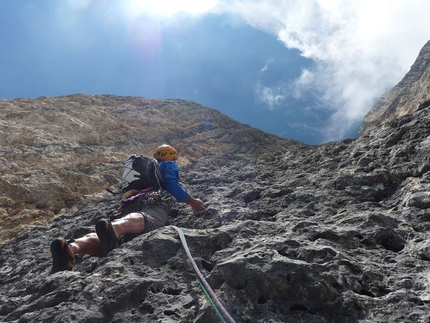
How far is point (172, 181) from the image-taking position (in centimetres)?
562

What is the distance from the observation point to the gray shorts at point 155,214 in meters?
4.85

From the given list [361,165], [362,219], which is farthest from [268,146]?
[362,219]

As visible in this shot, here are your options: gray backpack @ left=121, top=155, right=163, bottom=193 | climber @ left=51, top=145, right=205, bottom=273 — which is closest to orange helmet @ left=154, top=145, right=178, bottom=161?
climber @ left=51, top=145, right=205, bottom=273

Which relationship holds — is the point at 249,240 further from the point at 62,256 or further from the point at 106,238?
the point at 62,256

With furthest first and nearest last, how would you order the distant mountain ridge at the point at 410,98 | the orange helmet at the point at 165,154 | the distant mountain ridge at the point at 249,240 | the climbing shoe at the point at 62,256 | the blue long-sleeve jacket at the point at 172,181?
the distant mountain ridge at the point at 410,98 < the orange helmet at the point at 165,154 < the blue long-sleeve jacket at the point at 172,181 < the climbing shoe at the point at 62,256 < the distant mountain ridge at the point at 249,240

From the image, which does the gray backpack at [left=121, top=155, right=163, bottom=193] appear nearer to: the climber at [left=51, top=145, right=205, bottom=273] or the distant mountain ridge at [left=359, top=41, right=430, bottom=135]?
the climber at [left=51, top=145, right=205, bottom=273]

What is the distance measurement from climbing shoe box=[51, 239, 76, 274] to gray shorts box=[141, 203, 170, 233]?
1.16 metres

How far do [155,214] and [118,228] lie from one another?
919 millimetres

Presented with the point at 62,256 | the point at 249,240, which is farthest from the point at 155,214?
the point at 249,240

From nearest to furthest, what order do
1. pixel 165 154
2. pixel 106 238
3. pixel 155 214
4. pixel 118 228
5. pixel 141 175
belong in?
pixel 106 238
pixel 118 228
pixel 155 214
pixel 141 175
pixel 165 154

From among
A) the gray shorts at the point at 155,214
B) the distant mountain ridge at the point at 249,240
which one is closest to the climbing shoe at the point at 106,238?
the distant mountain ridge at the point at 249,240

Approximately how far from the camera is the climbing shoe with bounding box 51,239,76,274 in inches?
149

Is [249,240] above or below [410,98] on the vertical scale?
below

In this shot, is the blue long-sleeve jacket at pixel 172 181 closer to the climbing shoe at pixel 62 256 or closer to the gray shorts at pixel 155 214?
the gray shorts at pixel 155 214
